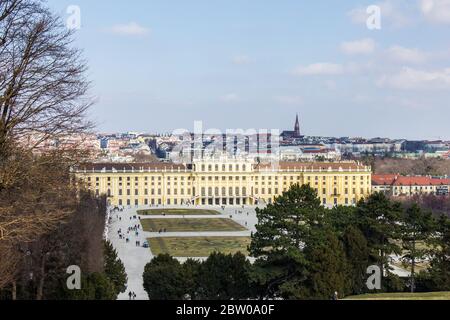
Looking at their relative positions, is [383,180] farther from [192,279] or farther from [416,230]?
[192,279]

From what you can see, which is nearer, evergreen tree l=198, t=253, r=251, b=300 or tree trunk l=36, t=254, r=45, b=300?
tree trunk l=36, t=254, r=45, b=300

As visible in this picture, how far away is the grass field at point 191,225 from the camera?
45475mm

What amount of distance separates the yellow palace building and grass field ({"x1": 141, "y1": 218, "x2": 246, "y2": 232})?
62.3 feet

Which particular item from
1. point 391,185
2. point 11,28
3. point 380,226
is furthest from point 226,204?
point 11,28

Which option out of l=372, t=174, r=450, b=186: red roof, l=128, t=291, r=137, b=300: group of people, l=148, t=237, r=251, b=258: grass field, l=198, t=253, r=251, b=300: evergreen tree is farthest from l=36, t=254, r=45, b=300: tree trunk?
l=372, t=174, r=450, b=186: red roof

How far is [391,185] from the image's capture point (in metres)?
75.8

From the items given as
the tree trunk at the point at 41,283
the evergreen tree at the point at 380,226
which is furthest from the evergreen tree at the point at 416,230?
the tree trunk at the point at 41,283

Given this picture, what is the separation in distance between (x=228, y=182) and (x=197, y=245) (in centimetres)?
3802

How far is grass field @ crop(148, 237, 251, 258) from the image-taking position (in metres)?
32.9

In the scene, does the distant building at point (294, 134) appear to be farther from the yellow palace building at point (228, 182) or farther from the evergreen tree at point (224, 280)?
the evergreen tree at point (224, 280)

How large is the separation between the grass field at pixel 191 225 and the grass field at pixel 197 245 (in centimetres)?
572

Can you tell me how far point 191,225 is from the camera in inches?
1912

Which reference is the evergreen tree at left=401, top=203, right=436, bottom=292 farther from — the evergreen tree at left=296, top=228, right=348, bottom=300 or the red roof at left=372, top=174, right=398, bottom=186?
the red roof at left=372, top=174, right=398, bottom=186
